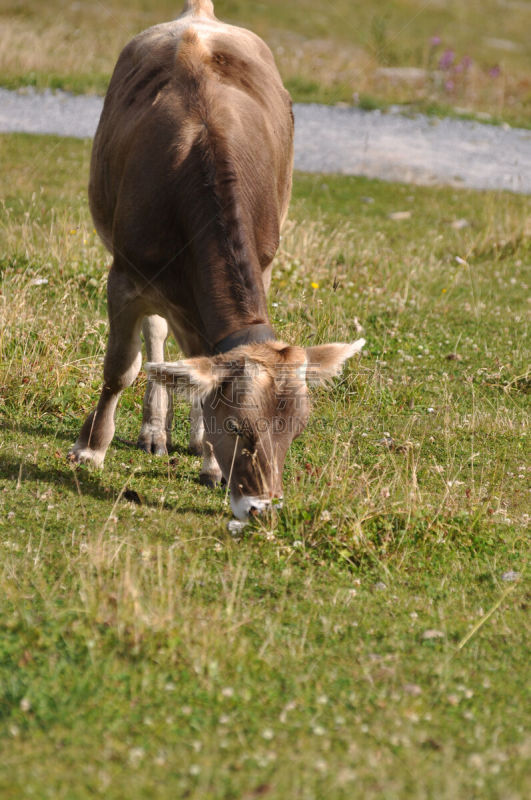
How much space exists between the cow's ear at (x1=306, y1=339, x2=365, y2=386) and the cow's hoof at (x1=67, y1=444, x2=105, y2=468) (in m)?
1.94

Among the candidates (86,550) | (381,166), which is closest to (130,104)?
(86,550)

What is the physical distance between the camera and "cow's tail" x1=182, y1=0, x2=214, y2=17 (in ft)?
27.4

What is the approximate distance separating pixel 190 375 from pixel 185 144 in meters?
1.70

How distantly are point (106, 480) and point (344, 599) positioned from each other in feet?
7.10

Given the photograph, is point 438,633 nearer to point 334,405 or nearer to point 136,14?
point 334,405

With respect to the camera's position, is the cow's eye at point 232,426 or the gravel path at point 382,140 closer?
the cow's eye at point 232,426

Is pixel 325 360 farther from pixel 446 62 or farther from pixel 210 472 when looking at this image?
pixel 446 62

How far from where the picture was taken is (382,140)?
19.4m

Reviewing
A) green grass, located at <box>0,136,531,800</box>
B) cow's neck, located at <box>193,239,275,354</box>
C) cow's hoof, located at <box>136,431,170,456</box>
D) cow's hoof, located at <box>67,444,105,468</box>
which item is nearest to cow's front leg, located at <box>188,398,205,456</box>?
green grass, located at <box>0,136,531,800</box>

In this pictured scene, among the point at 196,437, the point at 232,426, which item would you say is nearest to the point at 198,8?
the point at 196,437

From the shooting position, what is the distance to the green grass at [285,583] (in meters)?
3.65

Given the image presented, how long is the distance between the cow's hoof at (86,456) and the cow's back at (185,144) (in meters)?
1.48

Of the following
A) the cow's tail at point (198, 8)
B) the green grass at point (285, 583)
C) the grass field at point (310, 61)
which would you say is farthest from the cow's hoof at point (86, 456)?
the grass field at point (310, 61)

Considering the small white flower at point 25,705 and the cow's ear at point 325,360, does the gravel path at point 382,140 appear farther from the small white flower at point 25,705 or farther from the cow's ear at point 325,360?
the small white flower at point 25,705
